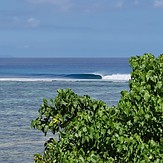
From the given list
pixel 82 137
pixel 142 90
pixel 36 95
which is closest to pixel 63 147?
pixel 82 137

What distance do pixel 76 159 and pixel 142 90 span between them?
1.65m

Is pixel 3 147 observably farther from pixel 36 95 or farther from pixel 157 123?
pixel 36 95

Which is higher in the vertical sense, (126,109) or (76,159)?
(126,109)

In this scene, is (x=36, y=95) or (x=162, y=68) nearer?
(x=162, y=68)

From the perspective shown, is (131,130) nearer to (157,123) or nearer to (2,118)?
(157,123)

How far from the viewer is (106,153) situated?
360 inches

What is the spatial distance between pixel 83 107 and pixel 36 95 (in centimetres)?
3161

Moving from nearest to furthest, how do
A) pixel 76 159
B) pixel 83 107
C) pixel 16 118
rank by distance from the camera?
pixel 76 159, pixel 83 107, pixel 16 118

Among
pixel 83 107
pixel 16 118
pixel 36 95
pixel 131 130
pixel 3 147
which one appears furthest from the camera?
pixel 36 95

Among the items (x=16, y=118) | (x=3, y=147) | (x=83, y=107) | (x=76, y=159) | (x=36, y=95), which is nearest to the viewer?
(x=76, y=159)

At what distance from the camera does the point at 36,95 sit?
43.9 m

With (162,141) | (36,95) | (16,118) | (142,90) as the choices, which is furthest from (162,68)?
(36,95)

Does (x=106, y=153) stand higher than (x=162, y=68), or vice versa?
(x=162, y=68)

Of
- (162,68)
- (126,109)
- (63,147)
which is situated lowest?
(63,147)
